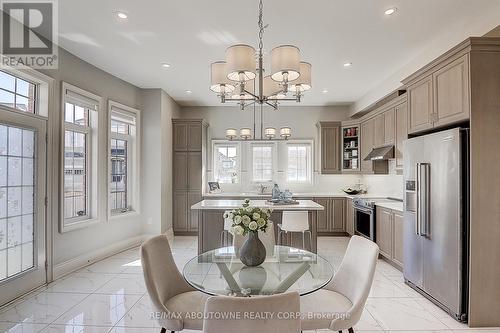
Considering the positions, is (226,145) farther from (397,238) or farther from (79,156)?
(397,238)

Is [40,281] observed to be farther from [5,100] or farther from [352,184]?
[352,184]

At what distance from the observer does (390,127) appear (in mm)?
4648

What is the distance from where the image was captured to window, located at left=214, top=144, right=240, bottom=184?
6.79 m

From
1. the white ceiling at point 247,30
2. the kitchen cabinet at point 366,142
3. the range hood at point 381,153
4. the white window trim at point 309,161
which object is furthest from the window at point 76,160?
the kitchen cabinet at point 366,142

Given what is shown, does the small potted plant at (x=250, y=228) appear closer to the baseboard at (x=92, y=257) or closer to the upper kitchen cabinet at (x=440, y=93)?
the upper kitchen cabinet at (x=440, y=93)

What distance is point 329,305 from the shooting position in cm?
197

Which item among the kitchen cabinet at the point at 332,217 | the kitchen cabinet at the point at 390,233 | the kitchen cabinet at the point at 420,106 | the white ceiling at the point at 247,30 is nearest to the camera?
the white ceiling at the point at 247,30

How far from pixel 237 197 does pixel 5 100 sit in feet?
13.5

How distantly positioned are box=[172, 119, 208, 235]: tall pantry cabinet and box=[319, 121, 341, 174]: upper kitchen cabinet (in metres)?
2.77

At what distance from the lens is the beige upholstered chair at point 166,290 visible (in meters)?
1.80

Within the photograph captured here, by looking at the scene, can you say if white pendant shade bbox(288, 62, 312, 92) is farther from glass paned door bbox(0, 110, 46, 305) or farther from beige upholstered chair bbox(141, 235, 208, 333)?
glass paned door bbox(0, 110, 46, 305)

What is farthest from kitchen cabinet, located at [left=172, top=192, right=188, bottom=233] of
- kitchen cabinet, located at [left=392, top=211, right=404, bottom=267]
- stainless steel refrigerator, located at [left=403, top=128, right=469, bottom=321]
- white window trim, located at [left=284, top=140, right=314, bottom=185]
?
stainless steel refrigerator, located at [left=403, top=128, right=469, bottom=321]

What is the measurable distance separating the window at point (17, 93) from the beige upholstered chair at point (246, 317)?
10.7ft

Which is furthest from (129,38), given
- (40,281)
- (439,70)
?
(439,70)
